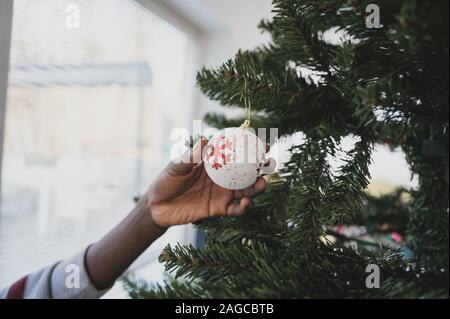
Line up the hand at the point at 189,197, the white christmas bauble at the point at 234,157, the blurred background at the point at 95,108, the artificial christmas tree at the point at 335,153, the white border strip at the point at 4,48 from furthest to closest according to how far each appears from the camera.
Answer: the blurred background at the point at 95,108 < the white border strip at the point at 4,48 < the hand at the point at 189,197 < the white christmas bauble at the point at 234,157 < the artificial christmas tree at the point at 335,153

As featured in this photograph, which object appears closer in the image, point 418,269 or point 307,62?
point 418,269

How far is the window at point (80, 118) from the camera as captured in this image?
31.7 inches

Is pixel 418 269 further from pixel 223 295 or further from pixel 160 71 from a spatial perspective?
pixel 160 71

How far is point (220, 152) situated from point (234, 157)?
0.06 feet

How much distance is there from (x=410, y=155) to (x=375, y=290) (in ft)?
0.65

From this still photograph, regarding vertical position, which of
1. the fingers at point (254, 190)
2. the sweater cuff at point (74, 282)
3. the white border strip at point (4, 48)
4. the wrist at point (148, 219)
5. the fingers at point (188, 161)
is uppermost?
the white border strip at point (4, 48)

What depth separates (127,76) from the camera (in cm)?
112

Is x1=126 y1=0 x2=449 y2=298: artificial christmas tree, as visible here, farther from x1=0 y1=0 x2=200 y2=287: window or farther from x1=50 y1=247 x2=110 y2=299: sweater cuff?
x1=0 y1=0 x2=200 y2=287: window

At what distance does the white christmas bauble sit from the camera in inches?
15.2

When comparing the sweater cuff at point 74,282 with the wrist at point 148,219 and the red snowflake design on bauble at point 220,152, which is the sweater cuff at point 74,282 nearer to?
the wrist at point 148,219

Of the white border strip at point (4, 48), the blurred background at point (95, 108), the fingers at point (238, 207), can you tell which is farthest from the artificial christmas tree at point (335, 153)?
the white border strip at point (4, 48)

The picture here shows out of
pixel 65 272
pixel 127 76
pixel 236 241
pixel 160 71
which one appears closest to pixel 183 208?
pixel 236 241

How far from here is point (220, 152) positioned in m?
0.39

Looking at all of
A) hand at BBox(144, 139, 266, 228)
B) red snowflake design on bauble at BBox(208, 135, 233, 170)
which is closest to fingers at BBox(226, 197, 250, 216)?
hand at BBox(144, 139, 266, 228)
